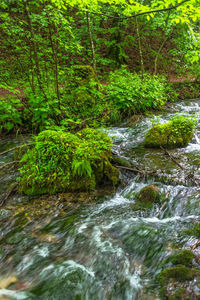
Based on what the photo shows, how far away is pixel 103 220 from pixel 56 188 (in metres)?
1.13

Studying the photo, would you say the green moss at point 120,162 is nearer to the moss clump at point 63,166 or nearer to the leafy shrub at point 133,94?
the moss clump at point 63,166

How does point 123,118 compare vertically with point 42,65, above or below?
below

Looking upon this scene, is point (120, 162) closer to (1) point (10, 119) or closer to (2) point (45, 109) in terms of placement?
(2) point (45, 109)

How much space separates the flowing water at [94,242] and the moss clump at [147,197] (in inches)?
5.0

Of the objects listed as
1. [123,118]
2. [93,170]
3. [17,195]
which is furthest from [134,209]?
[123,118]

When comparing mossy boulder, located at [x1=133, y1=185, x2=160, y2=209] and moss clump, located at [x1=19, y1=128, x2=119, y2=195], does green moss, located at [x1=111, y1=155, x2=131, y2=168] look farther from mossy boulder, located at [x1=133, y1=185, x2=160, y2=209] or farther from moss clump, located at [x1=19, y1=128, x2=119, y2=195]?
mossy boulder, located at [x1=133, y1=185, x2=160, y2=209]

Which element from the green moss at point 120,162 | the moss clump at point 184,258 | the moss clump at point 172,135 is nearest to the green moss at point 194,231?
the moss clump at point 184,258

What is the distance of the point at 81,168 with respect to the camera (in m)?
4.11

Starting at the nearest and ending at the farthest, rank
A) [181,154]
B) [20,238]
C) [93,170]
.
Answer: [20,238]
[93,170]
[181,154]

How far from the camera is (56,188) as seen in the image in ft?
13.2

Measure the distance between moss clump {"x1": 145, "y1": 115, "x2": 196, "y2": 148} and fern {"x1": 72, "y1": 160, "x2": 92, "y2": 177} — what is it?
2.62 m

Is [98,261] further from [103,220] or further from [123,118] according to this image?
[123,118]

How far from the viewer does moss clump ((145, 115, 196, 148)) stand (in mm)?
5879

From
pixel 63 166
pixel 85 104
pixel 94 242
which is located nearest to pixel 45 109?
pixel 85 104
